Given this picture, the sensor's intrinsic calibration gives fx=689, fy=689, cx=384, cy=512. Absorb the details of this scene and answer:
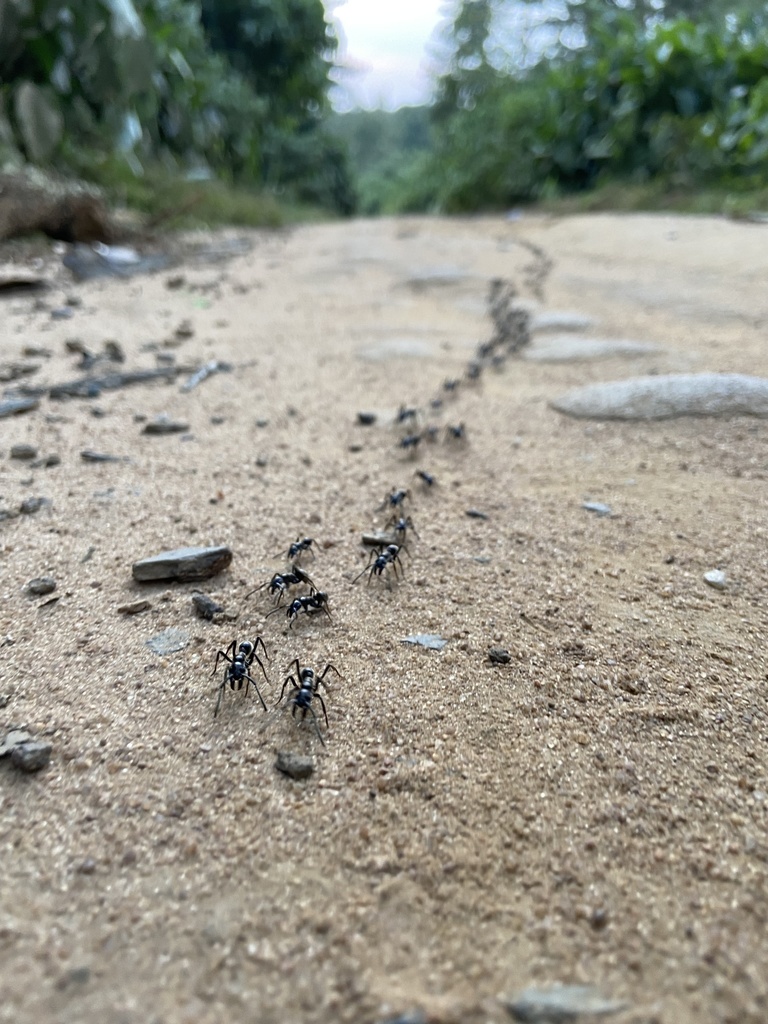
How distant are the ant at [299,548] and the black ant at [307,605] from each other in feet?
0.65

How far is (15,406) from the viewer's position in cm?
256

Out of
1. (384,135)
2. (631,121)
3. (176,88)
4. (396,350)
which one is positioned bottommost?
(396,350)

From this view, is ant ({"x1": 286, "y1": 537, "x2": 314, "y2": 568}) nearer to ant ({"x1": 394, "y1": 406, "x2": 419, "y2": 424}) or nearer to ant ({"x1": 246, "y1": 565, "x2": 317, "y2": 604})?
ant ({"x1": 246, "y1": 565, "x2": 317, "y2": 604})

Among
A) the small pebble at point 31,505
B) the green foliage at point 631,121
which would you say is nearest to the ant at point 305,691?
the small pebble at point 31,505

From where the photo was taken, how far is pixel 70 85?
24.0ft

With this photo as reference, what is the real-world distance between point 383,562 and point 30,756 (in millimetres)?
850

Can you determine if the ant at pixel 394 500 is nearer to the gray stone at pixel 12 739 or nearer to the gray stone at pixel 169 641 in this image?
the gray stone at pixel 169 641

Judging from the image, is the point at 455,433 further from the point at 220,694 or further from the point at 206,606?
the point at 220,694

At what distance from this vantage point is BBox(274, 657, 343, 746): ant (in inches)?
48.6

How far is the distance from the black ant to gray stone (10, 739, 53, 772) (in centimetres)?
54

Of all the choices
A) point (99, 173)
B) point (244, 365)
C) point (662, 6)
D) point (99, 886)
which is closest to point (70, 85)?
point (99, 173)

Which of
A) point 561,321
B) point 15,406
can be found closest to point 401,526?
point 15,406

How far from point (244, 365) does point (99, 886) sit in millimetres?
2639

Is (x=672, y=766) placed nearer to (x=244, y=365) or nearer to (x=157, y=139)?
(x=244, y=365)
